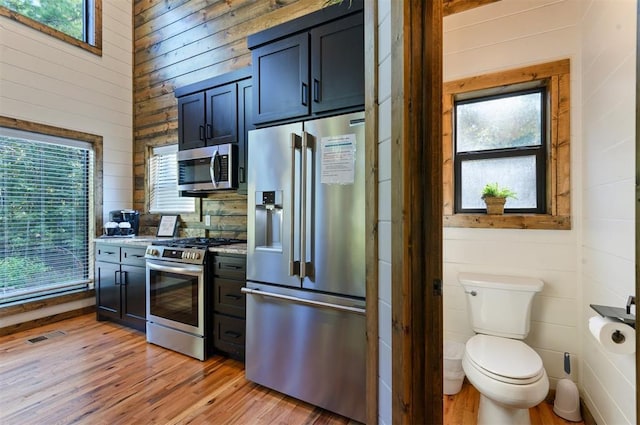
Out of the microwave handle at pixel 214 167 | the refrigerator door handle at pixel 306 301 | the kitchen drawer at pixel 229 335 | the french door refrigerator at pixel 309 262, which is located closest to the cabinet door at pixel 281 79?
the french door refrigerator at pixel 309 262

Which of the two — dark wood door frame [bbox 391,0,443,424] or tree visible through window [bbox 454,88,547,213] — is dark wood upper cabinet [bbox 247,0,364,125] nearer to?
dark wood door frame [bbox 391,0,443,424]

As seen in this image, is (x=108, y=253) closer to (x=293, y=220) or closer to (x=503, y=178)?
(x=293, y=220)

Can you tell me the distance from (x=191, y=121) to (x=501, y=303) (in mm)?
3021

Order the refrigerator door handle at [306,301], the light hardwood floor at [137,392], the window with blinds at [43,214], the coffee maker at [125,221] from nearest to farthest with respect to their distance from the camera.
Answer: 1. the refrigerator door handle at [306,301]
2. the light hardwood floor at [137,392]
3. the window with blinds at [43,214]
4. the coffee maker at [125,221]

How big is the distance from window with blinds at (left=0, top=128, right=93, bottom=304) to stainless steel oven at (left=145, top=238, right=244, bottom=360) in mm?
1477

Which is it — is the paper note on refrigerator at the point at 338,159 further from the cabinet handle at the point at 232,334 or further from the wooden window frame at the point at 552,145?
the cabinet handle at the point at 232,334

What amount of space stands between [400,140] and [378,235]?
14.3 inches

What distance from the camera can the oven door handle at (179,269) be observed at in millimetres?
2498

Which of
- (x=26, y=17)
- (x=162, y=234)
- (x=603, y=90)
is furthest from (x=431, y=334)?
(x=26, y=17)

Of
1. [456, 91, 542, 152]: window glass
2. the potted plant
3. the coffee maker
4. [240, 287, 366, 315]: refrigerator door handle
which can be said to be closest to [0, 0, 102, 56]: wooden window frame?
the coffee maker

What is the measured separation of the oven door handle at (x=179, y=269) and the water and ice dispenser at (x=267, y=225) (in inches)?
28.2

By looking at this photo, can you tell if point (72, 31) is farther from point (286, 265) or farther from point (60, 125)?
point (286, 265)

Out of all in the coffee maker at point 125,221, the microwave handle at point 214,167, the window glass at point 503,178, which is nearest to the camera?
the window glass at point 503,178

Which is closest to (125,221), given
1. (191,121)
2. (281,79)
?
(191,121)
